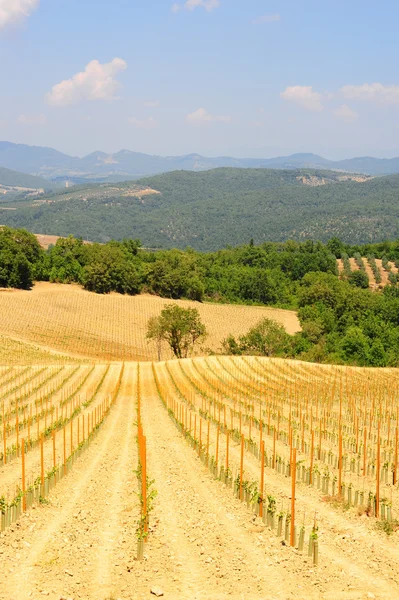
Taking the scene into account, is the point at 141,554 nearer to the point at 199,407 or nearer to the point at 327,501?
the point at 327,501

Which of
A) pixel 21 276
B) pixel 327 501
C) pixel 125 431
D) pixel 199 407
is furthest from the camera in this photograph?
pixel 21 276

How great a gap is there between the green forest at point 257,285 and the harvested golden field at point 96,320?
11.7 feet

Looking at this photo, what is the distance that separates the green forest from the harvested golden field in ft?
11.7

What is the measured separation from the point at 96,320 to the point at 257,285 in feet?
133

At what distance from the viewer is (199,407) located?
27.4m

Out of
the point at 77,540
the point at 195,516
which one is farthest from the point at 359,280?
the point at 77,540

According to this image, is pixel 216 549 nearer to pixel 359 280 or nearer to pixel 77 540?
pixel 77 540

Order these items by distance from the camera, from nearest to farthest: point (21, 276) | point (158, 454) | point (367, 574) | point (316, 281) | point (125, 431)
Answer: point (367, 574) → point (158, 454) → point (125, 431) → point (21, 276) → point (316, 281)

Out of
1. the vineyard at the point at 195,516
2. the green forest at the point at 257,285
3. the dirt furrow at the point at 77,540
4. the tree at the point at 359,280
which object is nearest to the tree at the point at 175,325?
the green forest at the point at 257,285

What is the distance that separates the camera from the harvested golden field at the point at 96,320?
6519 centimetres

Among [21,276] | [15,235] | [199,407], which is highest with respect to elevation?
[15,235]

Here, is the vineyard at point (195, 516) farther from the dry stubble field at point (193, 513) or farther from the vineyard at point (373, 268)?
the vineyard at point (373, 268)

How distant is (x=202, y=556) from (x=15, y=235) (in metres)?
90.5

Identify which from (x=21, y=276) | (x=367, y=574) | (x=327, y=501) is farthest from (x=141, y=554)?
(x=21, y=276)
